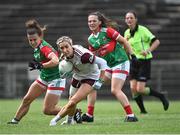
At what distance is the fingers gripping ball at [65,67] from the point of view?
1353 centimetres

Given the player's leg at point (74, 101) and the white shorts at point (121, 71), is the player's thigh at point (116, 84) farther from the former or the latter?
the player's leg at point (74, 101)

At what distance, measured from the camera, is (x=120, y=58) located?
15.2 meters

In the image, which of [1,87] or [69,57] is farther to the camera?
[1,87]

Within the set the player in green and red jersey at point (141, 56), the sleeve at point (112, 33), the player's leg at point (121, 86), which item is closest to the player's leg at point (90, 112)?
the player's leg at point (121, 86)

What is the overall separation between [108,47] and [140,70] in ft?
12.9

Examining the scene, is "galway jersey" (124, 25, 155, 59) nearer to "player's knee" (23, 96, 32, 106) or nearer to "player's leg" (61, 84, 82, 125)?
"player's leg" (61, 84, 82, 125)

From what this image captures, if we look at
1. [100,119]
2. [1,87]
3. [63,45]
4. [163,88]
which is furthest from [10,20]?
[63,45]

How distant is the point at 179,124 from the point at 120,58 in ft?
6.98

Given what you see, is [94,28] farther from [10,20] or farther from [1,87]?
[10,20]

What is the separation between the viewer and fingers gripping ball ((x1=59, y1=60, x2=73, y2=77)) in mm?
13531

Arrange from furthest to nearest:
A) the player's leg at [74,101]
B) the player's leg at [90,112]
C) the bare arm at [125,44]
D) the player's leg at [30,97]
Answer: the player's leg at [90,112]
the bare arm at [125,44]
the player's leg at [30,97]
the player's leg at [74,101]

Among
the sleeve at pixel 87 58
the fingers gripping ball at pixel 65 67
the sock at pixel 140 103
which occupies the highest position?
the sleeve at pixel 87 58

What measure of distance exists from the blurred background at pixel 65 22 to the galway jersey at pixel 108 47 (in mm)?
14545

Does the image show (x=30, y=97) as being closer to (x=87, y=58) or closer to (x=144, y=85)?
(x=87, y=58)
